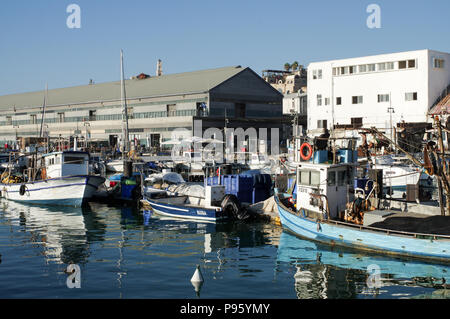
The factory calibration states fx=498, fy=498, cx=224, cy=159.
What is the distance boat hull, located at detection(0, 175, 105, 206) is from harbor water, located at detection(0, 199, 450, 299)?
24.9 ft

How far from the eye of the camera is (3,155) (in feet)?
229

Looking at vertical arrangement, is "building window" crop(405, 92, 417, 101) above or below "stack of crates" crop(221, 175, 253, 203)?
above

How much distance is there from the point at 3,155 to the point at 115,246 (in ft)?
170

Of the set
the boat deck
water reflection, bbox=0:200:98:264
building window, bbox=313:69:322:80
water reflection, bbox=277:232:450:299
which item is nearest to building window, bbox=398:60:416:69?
building window, bbox=313:69:322:80

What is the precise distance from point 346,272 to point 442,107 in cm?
4248

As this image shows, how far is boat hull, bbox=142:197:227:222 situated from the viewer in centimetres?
3078

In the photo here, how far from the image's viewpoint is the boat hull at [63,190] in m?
38.5

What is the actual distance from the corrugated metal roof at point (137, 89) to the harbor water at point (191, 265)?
2044 inches

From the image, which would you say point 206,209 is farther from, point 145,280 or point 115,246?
point 145,280

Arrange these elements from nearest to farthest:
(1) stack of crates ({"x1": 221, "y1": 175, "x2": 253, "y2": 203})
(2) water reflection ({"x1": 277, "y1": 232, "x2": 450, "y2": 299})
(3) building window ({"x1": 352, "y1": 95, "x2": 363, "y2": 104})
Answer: (2) water reflection ({"x1": 277, "y1": 232, "x2": 450, "y2": 299})
(1) stack of crates ({"x1": 221, "y1": 175, "x2": 253, "y2": 203})
(3) building window ({"x1": 352, "y1": 95, "x2": 363, "y2": 104})

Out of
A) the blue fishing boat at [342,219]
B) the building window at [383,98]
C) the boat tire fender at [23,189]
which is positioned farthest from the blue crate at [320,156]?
the building window at [383,98]

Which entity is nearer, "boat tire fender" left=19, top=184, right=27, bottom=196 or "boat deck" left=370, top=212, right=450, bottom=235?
"boat deck" left=370, top=212, right=450, bottom=235

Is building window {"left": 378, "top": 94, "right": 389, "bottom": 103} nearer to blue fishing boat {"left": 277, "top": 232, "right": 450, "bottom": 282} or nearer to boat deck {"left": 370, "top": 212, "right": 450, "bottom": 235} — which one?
boat deck {"left": 370, "top": 212, "right": 450, "bottom": 235}
